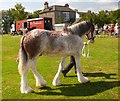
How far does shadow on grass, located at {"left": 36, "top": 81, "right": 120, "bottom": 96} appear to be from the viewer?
8391 millimetres

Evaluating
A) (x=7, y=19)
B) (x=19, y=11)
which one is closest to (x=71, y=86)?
Answer: (x=19, y=11)

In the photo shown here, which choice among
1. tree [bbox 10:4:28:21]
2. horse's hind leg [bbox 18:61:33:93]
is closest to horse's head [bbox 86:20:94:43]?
horse's hind leg [bbox 18:61:33:93]

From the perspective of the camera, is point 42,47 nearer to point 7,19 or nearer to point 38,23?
point 38,23

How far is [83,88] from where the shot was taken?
29.2 feet

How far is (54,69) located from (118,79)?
3.47m

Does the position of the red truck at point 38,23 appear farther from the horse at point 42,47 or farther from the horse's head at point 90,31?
the horse at point 42,47

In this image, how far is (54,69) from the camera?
12578 mm

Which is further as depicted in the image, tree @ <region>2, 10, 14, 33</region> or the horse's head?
tree @ <region>2, 10, 14, 33</region>

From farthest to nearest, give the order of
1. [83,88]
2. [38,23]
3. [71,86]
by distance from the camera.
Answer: [38,23], [71,86], [83,88]

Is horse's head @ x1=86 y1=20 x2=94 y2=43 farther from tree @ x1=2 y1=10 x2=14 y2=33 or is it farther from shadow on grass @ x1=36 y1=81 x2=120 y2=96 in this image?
tree @ x1=2 y1=10 x2=14 y2=33

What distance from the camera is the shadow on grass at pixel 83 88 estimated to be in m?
8.39

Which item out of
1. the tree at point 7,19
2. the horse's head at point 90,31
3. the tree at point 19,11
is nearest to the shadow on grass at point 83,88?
the horse's head at point 90,31

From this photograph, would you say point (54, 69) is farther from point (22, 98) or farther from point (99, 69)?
point (22, 98)

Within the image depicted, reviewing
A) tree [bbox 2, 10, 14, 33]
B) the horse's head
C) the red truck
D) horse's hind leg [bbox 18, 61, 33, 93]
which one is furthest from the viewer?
tree [bbox 2, 10, 14, 33]
